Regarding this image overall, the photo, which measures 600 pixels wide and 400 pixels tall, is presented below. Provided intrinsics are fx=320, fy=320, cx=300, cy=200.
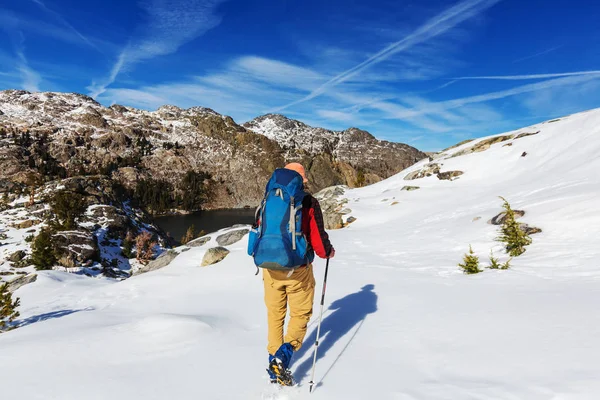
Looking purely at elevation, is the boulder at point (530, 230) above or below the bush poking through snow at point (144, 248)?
above

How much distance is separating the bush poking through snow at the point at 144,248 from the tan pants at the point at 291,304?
50.5m

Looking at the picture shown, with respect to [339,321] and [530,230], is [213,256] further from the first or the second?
[530,230]

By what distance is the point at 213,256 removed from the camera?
1413 centimetres

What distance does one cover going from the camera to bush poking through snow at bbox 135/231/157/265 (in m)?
49.5

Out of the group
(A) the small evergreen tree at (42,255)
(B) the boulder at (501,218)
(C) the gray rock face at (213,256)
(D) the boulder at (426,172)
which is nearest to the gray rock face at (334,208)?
(D) the boulder at (426,172)

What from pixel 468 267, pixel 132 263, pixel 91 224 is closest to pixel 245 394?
pixel 468 267

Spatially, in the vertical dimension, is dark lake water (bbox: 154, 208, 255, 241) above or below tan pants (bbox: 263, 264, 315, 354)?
above

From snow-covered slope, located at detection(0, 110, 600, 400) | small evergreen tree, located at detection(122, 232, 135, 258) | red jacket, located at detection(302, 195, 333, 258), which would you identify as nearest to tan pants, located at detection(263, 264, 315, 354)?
red jacket, located at detection(302, 195, 333, 258)

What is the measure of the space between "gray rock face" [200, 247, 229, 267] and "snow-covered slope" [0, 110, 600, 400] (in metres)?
1.04

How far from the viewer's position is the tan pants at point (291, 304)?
14.2ft

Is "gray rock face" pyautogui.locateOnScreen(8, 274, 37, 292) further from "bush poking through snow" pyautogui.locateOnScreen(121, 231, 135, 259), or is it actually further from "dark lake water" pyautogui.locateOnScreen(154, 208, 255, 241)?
"dark lake water" pyautogui.locateOnScreen(154, 208, 255, 241)

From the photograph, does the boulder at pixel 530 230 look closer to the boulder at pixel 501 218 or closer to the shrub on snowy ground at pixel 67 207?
→ the boulder at pixel 501 218

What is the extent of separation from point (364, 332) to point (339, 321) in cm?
78

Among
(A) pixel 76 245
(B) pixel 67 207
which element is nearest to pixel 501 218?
(A) pixel 76 245
